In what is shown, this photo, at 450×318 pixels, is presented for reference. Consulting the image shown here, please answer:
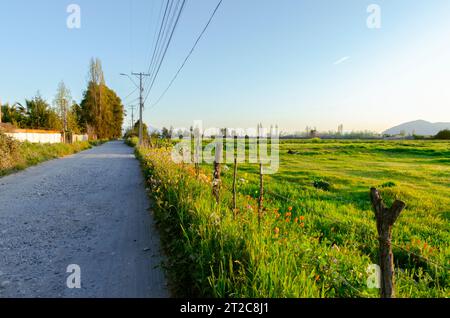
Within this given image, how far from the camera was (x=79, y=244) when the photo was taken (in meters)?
4.14

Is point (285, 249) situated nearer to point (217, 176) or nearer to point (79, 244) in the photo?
point (217, 176)

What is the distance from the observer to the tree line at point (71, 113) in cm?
4075

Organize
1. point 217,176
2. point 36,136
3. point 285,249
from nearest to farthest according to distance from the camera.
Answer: point 285,249 → point 217,176 → point 36,136

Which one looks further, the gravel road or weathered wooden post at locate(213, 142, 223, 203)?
weathered wooden post at locate(213, 142, 223, 203)

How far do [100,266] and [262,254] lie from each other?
226 cm

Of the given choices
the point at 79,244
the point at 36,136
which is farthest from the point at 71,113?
the point at 79,244

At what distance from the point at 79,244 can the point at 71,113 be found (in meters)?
59.0

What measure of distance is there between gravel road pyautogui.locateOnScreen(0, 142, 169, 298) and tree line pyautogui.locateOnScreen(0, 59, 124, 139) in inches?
1207

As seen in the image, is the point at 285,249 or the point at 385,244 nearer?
the point at 385,244

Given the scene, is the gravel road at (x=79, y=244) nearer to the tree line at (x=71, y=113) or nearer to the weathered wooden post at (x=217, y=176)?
the weathered wooden post at (x=217, y=176)

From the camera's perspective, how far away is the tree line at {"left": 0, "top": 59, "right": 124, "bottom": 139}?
40750mm

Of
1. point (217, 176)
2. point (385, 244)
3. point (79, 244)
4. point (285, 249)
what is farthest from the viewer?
point (217, 176)

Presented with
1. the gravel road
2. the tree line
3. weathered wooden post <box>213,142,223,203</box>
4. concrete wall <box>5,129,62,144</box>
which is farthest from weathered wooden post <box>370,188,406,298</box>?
the tree line

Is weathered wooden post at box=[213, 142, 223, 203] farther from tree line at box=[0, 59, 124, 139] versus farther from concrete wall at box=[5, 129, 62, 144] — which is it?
tree line at box=[0, 59, 124, 139]
